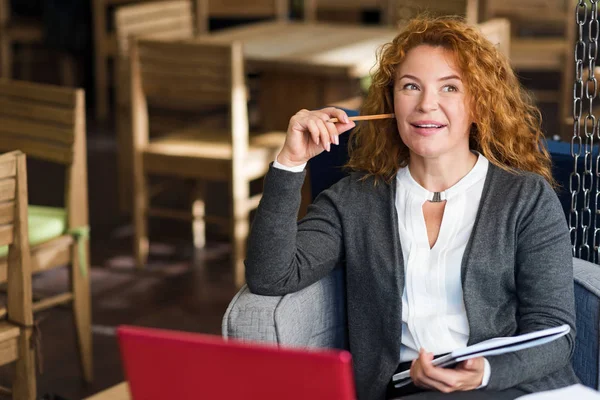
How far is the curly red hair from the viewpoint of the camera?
69.9 inches

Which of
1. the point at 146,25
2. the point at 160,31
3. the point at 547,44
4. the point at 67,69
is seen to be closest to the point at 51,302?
the point at 146,25

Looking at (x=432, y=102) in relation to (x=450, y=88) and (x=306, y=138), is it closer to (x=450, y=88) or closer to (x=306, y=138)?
(x=450, y=88)

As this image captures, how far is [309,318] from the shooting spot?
6.24 ft

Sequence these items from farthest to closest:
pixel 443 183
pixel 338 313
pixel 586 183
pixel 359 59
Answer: pixel 359 59 → pixel 586 183 → pixel 338 313 → pixel 443 183

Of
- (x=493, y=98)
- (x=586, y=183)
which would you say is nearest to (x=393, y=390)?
(x=493, y=98)

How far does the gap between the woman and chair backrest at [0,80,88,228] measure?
110 cm

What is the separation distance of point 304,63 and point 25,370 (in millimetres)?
1799

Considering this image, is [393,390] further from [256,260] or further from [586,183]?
[586,183]

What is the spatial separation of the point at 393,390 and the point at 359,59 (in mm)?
2199

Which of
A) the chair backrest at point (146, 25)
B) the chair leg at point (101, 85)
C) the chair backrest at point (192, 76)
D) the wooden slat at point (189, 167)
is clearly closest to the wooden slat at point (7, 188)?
the chair backrest at point (192, 76)

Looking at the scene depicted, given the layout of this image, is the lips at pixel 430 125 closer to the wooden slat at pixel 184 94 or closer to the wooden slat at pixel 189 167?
the wooden slat at pixel 184 94

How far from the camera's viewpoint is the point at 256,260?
1.80m

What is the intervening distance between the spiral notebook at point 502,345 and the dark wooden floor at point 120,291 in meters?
1.14

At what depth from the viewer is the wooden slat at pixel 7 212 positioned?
7.65ft
